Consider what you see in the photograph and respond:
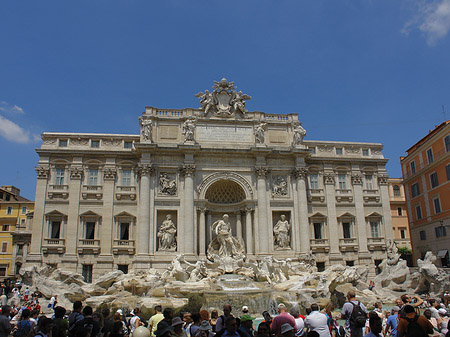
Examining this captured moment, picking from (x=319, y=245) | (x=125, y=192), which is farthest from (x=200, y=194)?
(x=319, y=245)

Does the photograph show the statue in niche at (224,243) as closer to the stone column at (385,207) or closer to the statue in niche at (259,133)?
the statue in niche at (259,133)

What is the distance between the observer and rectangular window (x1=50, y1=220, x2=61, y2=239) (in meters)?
29.0

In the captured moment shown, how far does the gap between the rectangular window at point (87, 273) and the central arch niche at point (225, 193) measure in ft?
34.3

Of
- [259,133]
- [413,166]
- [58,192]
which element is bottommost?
[58,192]

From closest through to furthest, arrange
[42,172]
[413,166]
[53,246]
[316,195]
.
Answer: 1. [53,246]
2. [42,172]
3. [316,195]
4. [413,166]

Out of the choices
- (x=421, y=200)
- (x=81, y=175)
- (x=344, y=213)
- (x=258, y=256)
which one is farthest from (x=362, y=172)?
(x=81, y=175)

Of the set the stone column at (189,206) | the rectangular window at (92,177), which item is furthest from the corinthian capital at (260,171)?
the rectangular window at (92,177)

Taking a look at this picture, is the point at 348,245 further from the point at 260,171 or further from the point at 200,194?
the point at 200,194

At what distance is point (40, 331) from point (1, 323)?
1569mm

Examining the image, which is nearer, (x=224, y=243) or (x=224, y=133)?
(x=224, y=243)

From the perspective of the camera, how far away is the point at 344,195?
32.9 meters

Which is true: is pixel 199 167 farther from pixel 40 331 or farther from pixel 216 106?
pixel 40 331

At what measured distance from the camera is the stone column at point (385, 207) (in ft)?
107

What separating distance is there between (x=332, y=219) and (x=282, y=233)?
4.81m
